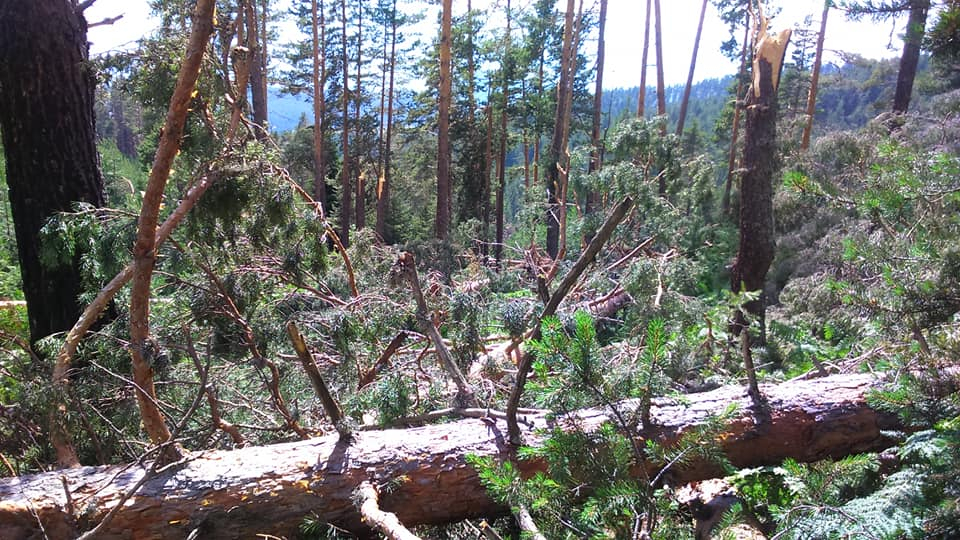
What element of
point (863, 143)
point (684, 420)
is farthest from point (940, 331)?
point (863, 143)

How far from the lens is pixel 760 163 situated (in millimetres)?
6410

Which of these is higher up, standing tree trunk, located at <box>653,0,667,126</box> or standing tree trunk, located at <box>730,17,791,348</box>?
standing tree trunk, located at <box>653,0,667,126</box>

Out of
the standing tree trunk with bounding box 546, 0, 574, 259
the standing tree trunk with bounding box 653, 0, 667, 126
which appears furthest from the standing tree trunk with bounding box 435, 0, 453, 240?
the standing tree trunk with bounding box 653, 0, 667, 126

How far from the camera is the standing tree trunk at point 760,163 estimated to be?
630 centimetres

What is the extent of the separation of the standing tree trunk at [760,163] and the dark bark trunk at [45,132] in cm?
635

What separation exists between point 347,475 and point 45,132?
291 cm

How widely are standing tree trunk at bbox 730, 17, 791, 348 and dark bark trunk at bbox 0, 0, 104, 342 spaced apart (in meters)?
6.35

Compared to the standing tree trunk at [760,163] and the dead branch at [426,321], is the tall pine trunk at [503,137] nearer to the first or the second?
the standing tree trunk at [760,163]

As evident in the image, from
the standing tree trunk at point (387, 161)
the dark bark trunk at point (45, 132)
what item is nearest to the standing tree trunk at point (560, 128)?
the standing tree trunk at point (387, 161)

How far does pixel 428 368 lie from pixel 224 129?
2192 mm

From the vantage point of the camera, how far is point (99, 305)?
2617 mm

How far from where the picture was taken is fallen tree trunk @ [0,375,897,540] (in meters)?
2.26

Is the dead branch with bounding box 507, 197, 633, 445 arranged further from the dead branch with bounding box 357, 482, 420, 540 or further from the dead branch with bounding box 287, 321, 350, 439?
the dead branch with bounding box 287, 321, 350, 439

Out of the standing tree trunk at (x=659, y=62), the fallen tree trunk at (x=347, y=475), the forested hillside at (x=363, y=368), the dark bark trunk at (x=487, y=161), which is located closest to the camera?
the forested hillside at (x=363, y=368)
